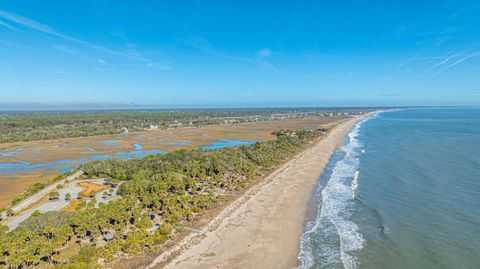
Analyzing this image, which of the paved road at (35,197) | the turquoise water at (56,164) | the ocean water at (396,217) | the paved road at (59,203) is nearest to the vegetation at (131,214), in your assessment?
the paved road at (59,203)

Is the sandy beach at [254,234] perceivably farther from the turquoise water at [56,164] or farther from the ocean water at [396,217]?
the turquoise water at [56,164]

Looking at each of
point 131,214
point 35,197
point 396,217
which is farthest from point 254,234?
point 35,197

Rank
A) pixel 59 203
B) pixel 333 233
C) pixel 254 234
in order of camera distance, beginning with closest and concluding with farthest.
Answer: pixel 254 234, pixel 333 233, pixel 59 203

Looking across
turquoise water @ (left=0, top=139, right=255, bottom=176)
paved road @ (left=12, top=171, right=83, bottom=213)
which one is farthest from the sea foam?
turquoise water @ (left=0, top=139, right=255, bottom=176)

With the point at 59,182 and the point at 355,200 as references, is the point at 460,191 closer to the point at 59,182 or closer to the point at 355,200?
the point at 355,200

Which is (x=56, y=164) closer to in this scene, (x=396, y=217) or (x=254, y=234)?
(x=254, y=234)
